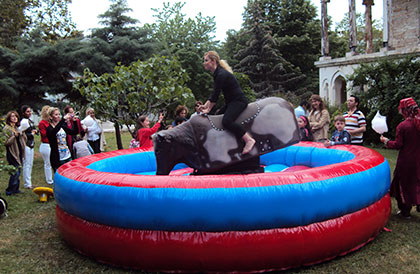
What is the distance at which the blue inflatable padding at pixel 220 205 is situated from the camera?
3494mm

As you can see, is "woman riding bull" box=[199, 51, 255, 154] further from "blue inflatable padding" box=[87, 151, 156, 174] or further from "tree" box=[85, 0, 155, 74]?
"tree" box=[85, 0, 155, 74]

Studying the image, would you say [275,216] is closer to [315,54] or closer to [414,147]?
[414,147]

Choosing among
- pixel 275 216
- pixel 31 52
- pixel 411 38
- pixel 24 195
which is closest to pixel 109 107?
pixel 24 195

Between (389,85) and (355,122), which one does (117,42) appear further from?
(355,122)

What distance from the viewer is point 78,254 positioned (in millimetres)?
4211

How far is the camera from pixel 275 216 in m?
3.54

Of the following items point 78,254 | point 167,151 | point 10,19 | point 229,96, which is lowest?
point 78,254

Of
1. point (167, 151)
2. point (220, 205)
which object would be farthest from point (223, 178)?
point (167, 151)

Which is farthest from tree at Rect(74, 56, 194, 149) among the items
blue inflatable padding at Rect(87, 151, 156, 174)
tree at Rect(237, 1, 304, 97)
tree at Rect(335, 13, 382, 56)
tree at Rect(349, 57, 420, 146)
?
tree at Rect(335, 13, 382, 56)

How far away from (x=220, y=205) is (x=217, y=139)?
1.62 metres

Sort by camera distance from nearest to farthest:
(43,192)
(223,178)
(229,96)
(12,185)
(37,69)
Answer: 1. (223,178)
2. (229,96)
3. (43,192)
4. (12,185)
5. (37,69)

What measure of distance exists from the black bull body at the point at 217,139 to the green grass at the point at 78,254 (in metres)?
1.46

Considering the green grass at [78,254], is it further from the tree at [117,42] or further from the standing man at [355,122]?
the tree at [117,42]

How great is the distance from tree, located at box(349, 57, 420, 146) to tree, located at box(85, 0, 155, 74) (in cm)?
838
